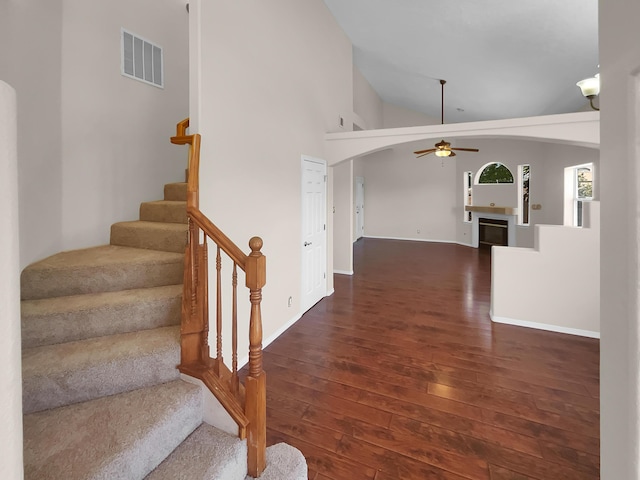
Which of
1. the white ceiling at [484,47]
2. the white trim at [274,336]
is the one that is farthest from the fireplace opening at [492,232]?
the white trim at [274,336]

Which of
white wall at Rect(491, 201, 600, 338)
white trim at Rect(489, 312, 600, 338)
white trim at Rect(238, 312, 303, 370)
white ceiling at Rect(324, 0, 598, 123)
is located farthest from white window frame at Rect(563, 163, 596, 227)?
white trim at Rect(238, 312, 303, 370)

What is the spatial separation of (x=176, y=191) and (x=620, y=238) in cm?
354

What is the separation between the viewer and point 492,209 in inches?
321

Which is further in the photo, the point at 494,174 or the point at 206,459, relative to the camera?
the point at 494,174

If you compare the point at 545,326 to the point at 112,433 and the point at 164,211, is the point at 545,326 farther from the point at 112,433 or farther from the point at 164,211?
the point at 164,211

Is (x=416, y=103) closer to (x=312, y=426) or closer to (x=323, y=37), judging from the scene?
(x=323, y=37)

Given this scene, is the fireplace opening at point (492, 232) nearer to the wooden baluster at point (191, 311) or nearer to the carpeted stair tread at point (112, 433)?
the wooden baluster at point (191, 311)

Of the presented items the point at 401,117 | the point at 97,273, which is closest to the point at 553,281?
the point at 97,273

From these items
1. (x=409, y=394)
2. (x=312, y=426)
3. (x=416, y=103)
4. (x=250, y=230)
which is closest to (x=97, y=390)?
(x=312, y=426)

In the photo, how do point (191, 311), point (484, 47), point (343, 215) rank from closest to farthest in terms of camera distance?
point (191, 311) → point (484, 47) → point (343, 215)

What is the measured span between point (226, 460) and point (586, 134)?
4.33 m

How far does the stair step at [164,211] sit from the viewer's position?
293cm

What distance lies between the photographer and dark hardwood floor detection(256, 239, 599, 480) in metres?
1.82

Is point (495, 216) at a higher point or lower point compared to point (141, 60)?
lower
